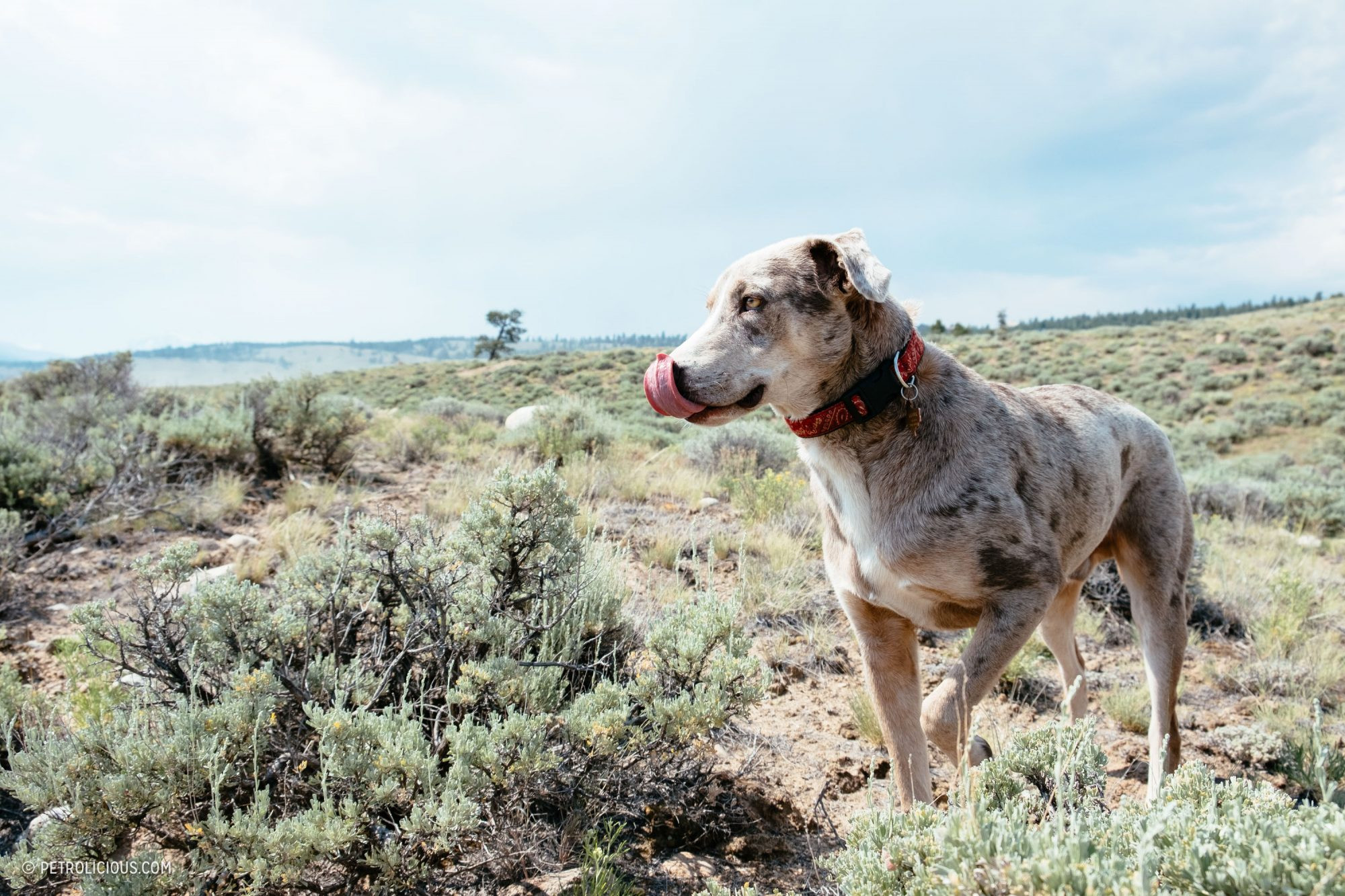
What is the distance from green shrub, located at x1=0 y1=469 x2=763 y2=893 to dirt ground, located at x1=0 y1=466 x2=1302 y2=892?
0.29m

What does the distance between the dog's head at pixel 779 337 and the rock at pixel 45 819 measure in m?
2.30

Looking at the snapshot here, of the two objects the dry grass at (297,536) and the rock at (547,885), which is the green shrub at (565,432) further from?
the rock at (547,885)

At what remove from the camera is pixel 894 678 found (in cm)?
275

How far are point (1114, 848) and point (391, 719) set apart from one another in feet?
6.75

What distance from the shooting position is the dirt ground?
282 cm

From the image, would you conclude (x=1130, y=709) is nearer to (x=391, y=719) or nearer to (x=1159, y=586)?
(x=1159, y=586)

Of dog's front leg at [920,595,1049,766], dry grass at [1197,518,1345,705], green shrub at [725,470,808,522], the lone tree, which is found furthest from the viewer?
the lone tree

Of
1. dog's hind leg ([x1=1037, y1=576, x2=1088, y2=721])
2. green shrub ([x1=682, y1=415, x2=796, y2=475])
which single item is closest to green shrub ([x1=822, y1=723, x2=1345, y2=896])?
dog's hind leg ([x1=1037, y1=576, x2=1088, y2=721])

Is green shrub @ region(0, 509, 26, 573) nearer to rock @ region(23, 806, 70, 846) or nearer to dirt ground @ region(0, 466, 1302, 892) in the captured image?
dirt ground @ region(0, 466, 1302, 892)

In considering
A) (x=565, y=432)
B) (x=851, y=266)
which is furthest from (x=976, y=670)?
(x=565, y=432)

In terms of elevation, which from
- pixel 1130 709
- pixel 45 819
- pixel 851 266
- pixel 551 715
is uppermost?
pixel 851 266

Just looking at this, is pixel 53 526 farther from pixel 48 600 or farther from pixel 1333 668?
pixel 1333 668

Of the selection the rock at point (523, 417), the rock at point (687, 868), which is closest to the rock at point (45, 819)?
the rock at point (687, 868)

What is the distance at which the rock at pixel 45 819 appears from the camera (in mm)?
2215
